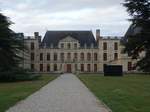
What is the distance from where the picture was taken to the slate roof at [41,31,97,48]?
121625 mm

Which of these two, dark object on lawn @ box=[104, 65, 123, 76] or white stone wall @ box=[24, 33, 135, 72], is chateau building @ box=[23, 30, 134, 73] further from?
dark object on lawn @ box=[104, 65, 123, 76]

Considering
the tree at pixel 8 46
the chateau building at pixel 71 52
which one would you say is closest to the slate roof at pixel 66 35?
the chateau building at pixel 71 52

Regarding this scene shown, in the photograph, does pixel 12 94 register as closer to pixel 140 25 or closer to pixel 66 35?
pixel 140 25

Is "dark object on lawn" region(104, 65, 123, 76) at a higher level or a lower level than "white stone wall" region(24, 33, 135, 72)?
lower

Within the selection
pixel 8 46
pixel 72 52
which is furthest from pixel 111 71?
pixel 72 52

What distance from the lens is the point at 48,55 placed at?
12206 centimetres

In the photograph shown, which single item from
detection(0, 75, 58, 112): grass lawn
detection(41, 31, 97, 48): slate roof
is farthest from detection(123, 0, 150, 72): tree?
Answer: detection(41, 31, 97, 48): slate roof

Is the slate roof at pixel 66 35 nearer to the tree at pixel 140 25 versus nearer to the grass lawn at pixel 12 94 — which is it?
the tree at pixel 140 25

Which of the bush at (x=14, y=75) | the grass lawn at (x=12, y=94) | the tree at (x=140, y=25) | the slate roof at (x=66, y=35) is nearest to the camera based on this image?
the grass lawn at (x=12, y=94)

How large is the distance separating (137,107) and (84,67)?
10516 centimetres

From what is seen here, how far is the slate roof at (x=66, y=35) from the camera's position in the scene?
399ft

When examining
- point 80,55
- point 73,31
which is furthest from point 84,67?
point 73,31

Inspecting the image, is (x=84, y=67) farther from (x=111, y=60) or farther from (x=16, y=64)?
(x=16, y=64)

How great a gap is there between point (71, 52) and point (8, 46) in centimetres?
7953
